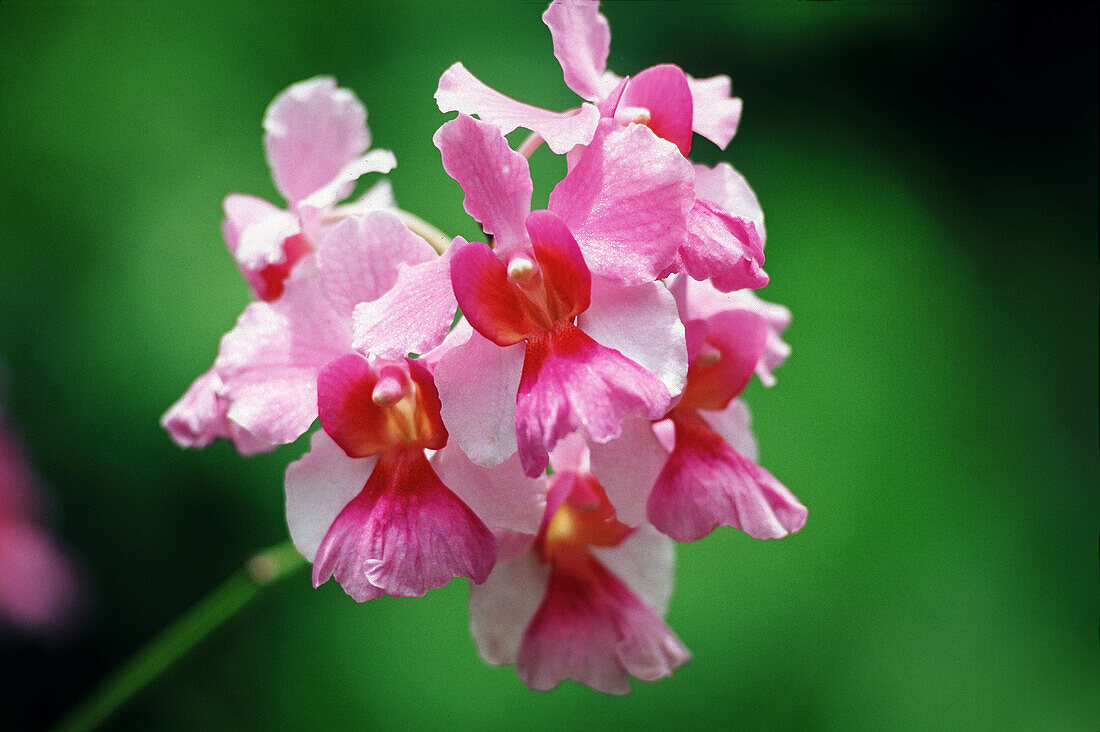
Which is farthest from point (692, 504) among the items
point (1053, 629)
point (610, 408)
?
point (1053, 629)

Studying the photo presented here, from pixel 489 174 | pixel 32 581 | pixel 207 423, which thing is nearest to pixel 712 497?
pixel 489 174

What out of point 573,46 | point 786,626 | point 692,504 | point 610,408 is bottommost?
point 786,626

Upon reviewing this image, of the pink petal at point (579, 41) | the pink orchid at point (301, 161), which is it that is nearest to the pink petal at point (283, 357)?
the pink orchid at point (301, 161)

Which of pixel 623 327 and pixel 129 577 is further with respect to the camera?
pixel 129 577

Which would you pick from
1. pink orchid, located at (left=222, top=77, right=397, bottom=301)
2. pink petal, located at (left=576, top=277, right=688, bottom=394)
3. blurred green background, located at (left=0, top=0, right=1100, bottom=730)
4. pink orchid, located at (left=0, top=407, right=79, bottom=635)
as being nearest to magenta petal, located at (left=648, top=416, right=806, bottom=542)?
pink petal, located at (left=576, top=277, right=688, bottom=394)

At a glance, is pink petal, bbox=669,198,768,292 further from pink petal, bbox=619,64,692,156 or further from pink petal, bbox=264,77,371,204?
pink petal, bbox=264,77,371,204

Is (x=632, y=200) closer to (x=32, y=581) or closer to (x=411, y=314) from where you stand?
(x=411, y=314)

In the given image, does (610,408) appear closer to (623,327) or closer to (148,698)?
(623,327)

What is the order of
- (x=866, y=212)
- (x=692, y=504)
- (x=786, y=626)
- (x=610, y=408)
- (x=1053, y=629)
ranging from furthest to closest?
(x=866, y=212) → (x=1053, y=629) → (x=786, y=626) → (x=692, y=504) → (x=610, y=408)
